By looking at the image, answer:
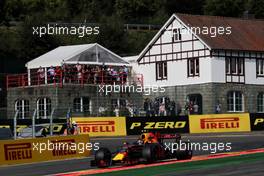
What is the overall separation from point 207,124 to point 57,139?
16.0 meters

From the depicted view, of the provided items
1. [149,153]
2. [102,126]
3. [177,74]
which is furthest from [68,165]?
[177,74]

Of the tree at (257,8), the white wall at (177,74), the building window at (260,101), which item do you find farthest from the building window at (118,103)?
the tree at (257,8)

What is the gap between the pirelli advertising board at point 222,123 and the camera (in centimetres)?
4325

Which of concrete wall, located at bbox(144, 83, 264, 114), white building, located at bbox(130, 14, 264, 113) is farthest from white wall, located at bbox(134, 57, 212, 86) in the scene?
concrete wall, located at bbox(144, 83, 264, 114)

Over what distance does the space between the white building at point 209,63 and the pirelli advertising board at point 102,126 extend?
44.2 feet

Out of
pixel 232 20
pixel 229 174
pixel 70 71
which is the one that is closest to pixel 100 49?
pixel 70 71

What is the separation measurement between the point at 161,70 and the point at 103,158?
39.2 metres

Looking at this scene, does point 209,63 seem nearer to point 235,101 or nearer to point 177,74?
point 235,101

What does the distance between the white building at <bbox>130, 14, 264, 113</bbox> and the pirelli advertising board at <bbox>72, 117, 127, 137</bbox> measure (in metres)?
13.5

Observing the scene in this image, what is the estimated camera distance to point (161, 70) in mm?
62500

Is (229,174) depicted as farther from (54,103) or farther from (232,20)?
(232,20)

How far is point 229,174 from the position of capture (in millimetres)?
20703

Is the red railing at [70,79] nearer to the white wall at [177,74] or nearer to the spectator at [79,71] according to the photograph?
the spectator at [79,71]

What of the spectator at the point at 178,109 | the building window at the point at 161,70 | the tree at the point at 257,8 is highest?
the tree at the point at 257,8
